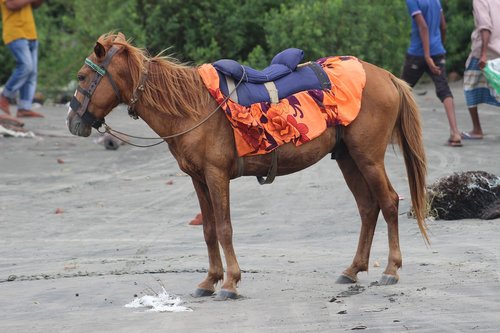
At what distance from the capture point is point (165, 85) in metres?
7.62

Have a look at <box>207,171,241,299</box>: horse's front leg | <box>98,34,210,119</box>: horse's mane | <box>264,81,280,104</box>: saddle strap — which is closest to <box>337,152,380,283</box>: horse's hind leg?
<box>264,81,280,104</box>: saddle strap

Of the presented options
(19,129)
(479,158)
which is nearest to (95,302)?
(479,158)

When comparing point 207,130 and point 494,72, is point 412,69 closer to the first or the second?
point 494,72

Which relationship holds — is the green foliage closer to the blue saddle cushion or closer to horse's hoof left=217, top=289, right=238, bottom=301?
the blue saddle cushion

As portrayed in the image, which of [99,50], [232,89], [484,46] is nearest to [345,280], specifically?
[232,89]

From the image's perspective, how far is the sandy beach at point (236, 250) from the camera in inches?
268

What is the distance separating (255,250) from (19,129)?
8489mm

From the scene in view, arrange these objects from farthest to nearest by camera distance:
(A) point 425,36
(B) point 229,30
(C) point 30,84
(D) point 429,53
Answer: (B) point 229,30 → (C) point 30,84 → (D) point 429,53 → (A) point 425,36

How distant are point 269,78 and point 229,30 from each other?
49.0ft

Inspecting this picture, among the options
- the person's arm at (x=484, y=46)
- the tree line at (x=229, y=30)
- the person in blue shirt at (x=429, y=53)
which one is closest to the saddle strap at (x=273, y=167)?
the person in blue shirt at (x=429, y=53)

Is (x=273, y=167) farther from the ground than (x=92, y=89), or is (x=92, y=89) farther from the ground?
(x=92, y=89)

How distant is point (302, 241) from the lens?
976cm

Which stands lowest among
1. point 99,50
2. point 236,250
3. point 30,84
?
point 236,250

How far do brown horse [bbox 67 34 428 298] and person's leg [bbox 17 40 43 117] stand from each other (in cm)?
1007
